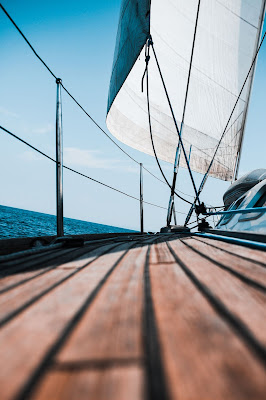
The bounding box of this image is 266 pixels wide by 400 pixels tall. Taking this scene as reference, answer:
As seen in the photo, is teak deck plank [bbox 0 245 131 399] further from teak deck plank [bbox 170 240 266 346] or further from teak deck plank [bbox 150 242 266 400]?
teak deck plank [bbox 170 240 266 346]

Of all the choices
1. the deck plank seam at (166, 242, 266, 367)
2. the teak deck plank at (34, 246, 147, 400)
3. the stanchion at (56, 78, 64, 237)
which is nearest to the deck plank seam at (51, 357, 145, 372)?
the teak deck plank at (34, 246, 147, 400)

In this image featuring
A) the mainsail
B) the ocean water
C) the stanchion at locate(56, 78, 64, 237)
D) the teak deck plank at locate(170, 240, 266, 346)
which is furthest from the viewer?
the ocean water

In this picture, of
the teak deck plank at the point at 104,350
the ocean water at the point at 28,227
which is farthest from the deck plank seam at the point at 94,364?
the ocean water at the point at 28,227

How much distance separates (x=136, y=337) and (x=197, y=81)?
8.50m

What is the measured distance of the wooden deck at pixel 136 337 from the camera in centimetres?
35

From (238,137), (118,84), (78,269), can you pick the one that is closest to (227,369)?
(78,269)

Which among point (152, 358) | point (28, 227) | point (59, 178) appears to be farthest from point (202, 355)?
point (28, 227)

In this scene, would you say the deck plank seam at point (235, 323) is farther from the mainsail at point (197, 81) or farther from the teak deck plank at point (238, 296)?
the mainsail at point (197, 81)

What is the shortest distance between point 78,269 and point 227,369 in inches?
33.1

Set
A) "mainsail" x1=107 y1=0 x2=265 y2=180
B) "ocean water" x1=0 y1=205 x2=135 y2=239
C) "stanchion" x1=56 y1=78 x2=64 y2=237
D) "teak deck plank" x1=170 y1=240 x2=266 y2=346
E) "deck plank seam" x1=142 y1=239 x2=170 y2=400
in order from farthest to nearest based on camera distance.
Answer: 1. "ocean water" x1=0 y1=205 x2=135 y2=239
2. "mainsail" x1=107 y1=0 x2=265 y2=180
3. "stanchion" x1=56 y1=78 x2=64 y2=237
4. "teak deck plank" x1=170 y1=240 x2=266 y2=346
5. "deck plank seam" x1=142 y1=239 x2=170 y2=400

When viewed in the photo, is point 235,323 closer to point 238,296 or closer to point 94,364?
point 238,296

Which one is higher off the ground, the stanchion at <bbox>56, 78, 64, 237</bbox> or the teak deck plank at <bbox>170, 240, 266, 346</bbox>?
the stanchion at <bbox>56, 78, 64, 237</bbox>

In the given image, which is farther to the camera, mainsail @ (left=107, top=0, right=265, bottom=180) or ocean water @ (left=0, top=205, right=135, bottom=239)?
ocean water @ (left=0, top=205, right=135, bottom=239)

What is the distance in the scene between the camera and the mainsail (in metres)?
6.84
